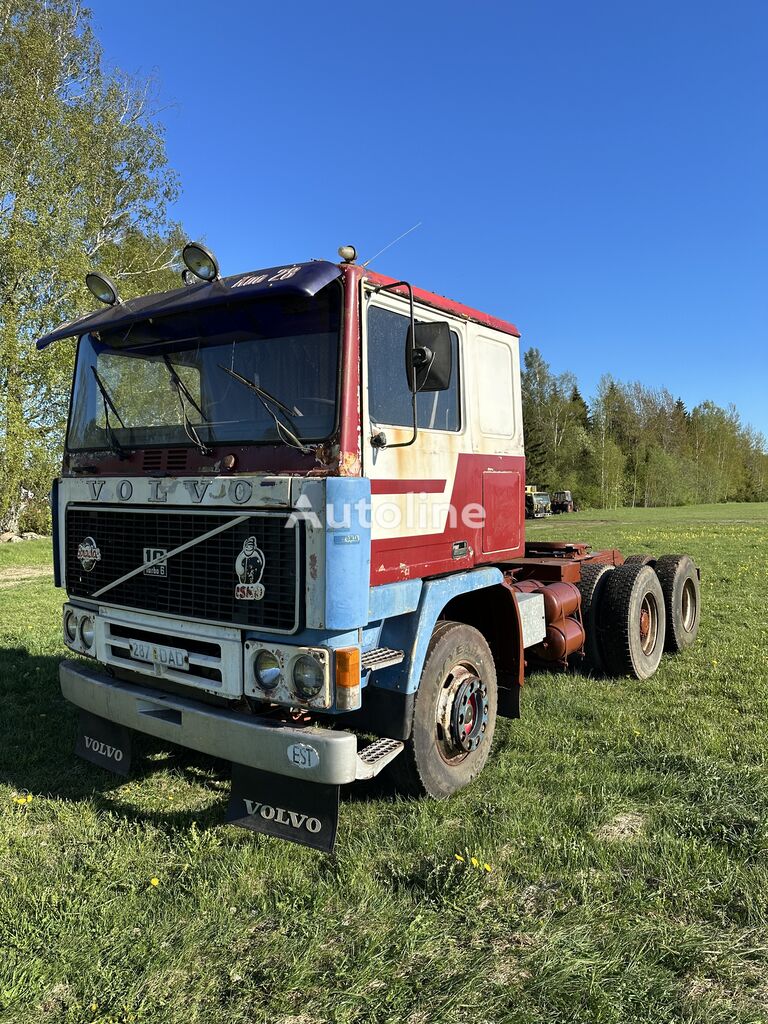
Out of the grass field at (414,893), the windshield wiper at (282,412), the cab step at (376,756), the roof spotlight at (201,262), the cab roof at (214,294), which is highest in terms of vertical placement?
the roof spotlight at (201,262)

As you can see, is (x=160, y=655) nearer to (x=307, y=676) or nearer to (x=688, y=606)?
(x=307, y=676)

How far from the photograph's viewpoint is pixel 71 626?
4.26 meters

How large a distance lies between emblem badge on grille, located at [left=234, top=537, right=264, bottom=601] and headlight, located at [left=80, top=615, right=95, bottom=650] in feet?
4.37

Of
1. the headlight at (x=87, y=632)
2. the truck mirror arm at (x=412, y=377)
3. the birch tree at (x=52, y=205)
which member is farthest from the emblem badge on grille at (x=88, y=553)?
the birch tree at (x=52, y=205)

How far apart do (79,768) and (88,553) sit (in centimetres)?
144

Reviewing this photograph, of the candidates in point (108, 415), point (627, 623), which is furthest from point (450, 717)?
point (627, 623)

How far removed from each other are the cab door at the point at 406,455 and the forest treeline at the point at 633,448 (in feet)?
158

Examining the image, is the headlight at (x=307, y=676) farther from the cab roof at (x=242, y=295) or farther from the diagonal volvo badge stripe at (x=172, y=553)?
the cab roof at (x=242, y=295)

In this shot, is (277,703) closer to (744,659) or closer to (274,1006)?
(274,1006)

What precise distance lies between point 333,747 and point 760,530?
25.1 m

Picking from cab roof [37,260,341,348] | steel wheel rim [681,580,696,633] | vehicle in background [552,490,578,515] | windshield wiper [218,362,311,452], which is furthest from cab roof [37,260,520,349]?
vehicle in background [552,490,578,515]

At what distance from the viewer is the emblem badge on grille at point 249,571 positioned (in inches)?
127

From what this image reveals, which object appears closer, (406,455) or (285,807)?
(285,807)

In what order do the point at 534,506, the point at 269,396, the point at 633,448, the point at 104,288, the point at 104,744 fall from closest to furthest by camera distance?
the point at 269,396, the point at 104,288, the point at 104,744, the point at 534,506, the point at 633,448
